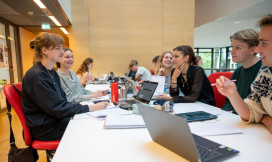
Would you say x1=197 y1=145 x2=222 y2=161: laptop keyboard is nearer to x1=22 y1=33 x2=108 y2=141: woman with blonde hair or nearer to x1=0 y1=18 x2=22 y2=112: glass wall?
x1=22 y1=33 x2=108 y2=141: woman with blonde hair

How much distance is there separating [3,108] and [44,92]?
14.0ft

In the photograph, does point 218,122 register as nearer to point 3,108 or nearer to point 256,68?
point 256,68

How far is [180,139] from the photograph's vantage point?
669mm

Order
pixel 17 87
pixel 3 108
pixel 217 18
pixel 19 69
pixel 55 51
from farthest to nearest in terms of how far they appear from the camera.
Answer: pixel 217 18 < pixel 19 69 < pixel 3 108 < pixel 55 51 < pixel 17 87

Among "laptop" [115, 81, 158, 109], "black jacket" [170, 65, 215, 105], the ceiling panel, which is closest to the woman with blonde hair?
"laptop" [115, 81, 158, 109]

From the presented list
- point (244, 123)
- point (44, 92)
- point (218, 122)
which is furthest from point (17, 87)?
point (244, 123)

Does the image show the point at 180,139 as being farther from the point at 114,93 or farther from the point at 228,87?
the point at 114,93

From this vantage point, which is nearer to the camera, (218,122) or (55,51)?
(218,122)

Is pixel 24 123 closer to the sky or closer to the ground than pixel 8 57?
closer to the ground

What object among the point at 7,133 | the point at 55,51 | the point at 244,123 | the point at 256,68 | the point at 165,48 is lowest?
the point at 7,133

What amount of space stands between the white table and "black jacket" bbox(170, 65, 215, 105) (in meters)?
0.68

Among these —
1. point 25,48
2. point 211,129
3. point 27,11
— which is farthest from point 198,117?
point 25,48

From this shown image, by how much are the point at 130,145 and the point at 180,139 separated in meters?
0.28

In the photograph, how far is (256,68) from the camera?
158cm
